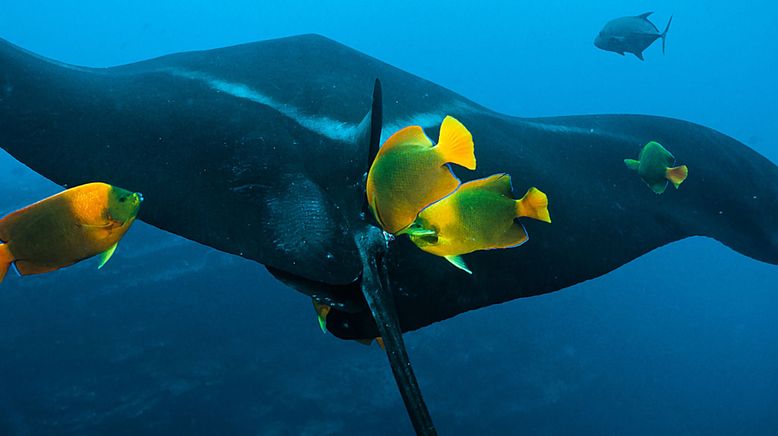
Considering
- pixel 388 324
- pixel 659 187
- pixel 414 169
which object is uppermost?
pixel 414 169

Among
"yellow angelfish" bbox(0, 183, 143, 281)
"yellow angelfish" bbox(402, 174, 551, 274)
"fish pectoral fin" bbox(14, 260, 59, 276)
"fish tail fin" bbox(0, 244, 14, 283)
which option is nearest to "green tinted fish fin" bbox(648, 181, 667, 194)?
"yellow angelfish" bbox(402, 174, 551, 274)

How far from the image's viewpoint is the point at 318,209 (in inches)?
69.0

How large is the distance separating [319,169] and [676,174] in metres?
1.88

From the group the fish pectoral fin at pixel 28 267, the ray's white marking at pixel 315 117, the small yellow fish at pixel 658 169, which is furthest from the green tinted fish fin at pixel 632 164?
the fish pectoral fin at pixel 28 267

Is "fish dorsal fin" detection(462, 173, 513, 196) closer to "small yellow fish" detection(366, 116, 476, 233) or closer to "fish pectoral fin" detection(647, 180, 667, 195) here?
"small yellow fish" detection(366, 116, 476, 233)

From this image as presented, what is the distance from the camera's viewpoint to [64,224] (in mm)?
1589

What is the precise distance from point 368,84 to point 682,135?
6.57 ft

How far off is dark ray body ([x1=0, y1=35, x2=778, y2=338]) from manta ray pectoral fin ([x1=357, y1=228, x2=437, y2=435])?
2.1 inches

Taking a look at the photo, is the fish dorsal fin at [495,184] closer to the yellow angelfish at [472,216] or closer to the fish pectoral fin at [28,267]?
the yellow angelfish at [472,216]

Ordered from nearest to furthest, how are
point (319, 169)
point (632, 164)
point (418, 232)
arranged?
point (418, 232) → point (319, 169) → point (632, 164)

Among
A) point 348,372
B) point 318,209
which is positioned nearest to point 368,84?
point 318,209

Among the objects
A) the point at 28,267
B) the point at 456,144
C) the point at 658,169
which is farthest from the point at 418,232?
the point at 658,169

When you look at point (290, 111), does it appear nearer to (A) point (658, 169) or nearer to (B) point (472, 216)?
(B) point (472, 216)

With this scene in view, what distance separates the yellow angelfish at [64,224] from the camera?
1556 mm
